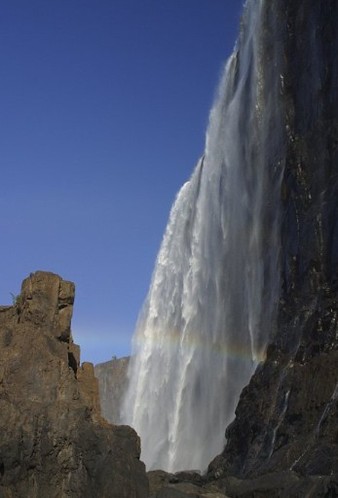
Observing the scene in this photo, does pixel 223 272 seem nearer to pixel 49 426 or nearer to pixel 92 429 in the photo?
pixel 92 429

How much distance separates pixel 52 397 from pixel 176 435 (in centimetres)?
2869

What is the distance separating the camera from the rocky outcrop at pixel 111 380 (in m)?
116

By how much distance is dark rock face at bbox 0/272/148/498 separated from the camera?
26656 mm

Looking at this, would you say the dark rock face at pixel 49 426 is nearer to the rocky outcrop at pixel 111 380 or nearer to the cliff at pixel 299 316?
the cliff at pixel 299 316

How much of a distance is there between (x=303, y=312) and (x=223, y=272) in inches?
618

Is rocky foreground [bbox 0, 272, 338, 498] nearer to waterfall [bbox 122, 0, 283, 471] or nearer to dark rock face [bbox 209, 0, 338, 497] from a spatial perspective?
dark rock face [bbox 209, 0, 338, 497]

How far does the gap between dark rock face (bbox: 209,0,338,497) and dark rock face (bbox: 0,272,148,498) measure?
13.8ft

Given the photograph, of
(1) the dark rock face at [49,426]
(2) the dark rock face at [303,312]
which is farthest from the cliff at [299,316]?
(1) the dark rock face at [49,426]

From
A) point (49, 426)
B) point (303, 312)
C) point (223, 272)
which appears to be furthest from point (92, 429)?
point (223, 272)

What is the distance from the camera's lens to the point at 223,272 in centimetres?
5575

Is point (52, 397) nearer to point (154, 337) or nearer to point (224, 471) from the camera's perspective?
point (224, 471)

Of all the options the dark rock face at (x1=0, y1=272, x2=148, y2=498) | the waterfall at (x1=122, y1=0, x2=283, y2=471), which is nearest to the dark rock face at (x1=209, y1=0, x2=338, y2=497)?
the waterfall at (x1=122, y1=0, x2=283, y2=471)

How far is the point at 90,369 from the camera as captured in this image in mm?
32562

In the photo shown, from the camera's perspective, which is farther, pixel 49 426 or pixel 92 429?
pixel 92 429
